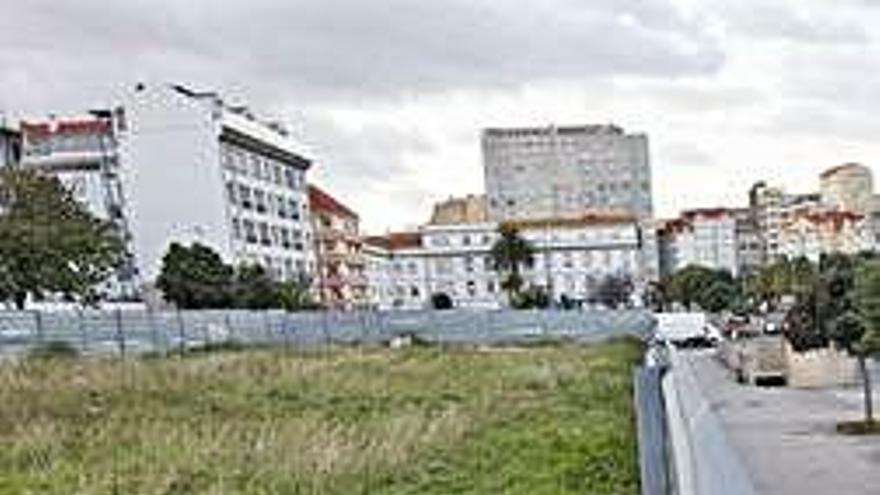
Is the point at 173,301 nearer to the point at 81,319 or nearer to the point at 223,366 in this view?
the point at 81,319

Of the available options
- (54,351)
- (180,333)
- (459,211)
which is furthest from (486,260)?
(54,351)

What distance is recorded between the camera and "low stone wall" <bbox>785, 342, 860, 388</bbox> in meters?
62.0

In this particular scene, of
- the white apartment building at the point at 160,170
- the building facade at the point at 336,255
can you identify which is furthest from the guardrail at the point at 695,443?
the building facade at the point at 336,255

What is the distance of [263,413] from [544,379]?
697cm

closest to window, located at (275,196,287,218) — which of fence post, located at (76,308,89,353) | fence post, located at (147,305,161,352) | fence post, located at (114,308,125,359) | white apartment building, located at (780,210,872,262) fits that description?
fence post, located at (147,305,161,352)

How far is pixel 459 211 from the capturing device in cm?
18900

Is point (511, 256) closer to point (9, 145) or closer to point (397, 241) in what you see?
point (9, 145)

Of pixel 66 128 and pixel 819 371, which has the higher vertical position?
pixel 66 128

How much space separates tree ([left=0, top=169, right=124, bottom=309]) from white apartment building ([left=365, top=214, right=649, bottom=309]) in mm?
89469

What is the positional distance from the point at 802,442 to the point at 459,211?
498 feet

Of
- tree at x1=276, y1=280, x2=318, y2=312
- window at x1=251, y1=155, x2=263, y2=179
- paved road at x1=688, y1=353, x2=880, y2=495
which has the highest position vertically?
window at x1=251, y1=155, x2=263, y2=179

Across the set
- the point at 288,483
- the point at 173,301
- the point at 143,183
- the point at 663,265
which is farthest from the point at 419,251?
the point at 288,483

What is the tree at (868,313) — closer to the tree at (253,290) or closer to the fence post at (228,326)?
the fence post at (228,326)

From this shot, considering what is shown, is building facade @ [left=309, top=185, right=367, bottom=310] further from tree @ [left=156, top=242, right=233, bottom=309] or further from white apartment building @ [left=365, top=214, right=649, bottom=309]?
tree @ [left=156, top=242, right=233, bottom=309]
